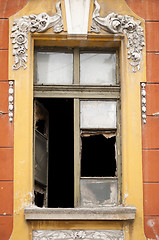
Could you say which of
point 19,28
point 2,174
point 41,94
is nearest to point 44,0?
point 19,28

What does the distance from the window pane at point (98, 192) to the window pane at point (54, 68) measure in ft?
4.82

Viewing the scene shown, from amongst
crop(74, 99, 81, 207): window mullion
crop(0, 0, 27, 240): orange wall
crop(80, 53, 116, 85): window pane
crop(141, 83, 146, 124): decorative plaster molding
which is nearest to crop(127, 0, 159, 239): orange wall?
crop(141, 83, 146, 124): decorative plaster molding

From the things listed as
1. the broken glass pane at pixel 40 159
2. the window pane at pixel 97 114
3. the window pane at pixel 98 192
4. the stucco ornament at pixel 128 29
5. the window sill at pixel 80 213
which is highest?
the stucco ornament at pixel 128 29

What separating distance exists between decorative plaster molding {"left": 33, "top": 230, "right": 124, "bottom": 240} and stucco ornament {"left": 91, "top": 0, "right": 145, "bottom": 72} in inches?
90.3

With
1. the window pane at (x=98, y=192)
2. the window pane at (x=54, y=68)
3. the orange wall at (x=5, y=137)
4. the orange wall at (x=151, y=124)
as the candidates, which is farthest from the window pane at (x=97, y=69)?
the window pane at (x=98, y=192)

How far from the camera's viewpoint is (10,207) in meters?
6.75

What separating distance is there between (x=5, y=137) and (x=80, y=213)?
4.71 feet

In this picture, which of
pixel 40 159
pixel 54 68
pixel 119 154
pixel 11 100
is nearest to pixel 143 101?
pixel 119 154

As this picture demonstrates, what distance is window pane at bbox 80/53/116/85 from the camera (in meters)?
7.38

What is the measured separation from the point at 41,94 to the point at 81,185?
1.41m

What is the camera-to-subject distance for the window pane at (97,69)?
7383 mm

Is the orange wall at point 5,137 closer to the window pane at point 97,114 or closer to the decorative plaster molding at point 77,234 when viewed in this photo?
the decorative plaster molding at point 77,234

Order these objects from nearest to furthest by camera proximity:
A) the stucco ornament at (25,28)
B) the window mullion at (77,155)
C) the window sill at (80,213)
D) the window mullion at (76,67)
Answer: the window sill at (80,213) < the window mullion at (77,155) < the stucco ornament at (25,28) < the window mullion at (76,67)

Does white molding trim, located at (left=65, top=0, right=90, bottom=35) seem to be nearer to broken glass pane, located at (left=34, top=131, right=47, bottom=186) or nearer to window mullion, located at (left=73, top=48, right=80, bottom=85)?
window mullion, located at (left=73, top=48, right=80, bottom=85)
